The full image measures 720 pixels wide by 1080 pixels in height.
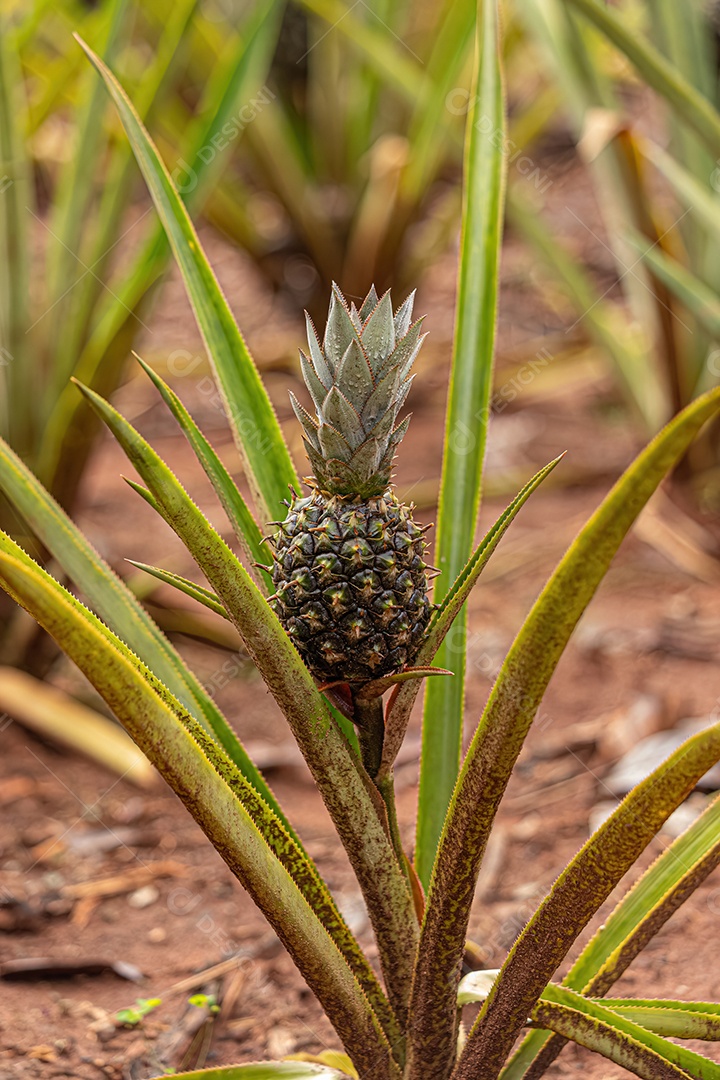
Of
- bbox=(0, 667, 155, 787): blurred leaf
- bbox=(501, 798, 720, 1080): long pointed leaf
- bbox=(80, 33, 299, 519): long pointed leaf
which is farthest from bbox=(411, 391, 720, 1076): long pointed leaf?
bbox=(0, 667, 155, 787): blurred leaf

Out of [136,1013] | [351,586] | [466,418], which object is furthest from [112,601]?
[136,1013]

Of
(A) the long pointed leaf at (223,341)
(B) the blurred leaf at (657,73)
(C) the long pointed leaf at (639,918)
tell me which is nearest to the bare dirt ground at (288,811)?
(C) the long pointed leaf at (639,918)

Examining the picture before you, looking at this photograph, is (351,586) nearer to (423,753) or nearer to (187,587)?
(187,587)

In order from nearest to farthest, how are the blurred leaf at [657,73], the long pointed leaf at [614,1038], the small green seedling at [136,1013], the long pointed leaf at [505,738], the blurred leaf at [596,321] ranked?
1. the long pointed leaf at [505,738]
2. the long pointed leaf at [614,1038]
3. the small green seedling at [136,1013]
4. the blurred leaf at [657,73]
5. the blurred leaf at [596,321]

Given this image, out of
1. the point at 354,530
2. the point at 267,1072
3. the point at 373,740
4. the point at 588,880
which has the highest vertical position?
the point at 354,530

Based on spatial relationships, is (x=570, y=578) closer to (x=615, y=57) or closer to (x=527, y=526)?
(x=527, y=526)

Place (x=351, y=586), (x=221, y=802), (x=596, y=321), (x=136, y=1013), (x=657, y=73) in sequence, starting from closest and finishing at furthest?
(x=221, y=802) → (x=351, y=586) → (x=136, y=1013) → (x=657, y=73) → (x=596, y=321)

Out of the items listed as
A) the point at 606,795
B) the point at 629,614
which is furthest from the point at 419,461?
the point at 606,795

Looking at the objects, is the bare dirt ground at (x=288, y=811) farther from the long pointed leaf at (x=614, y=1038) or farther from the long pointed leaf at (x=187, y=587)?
the long pointed leaf at (x=187, y=587)

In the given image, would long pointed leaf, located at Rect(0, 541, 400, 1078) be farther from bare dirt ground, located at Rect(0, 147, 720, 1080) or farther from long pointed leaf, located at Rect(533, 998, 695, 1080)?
bare dirt ground, located at Rect(0, 147, 720, 1080)
